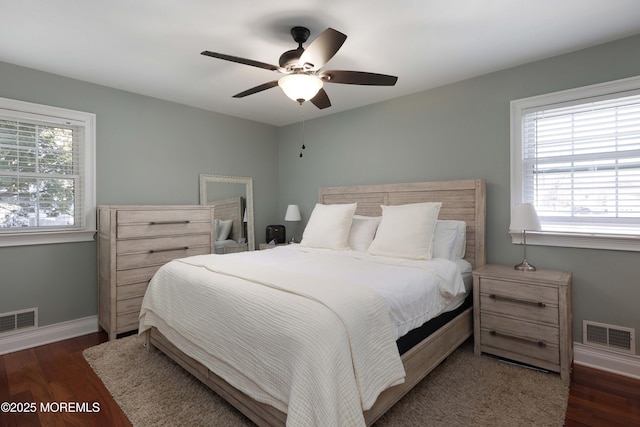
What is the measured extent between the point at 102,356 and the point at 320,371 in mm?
2266

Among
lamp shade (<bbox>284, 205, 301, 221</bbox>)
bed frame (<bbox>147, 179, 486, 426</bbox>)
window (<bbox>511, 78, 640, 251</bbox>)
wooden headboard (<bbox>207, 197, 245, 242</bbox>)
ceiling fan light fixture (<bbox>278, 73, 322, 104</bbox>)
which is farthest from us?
lamp shade (<bbox>284, 205, 301, 221</bbox>)

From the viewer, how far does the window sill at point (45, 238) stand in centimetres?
272

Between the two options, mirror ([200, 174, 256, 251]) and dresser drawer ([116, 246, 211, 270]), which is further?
mirror ([200, 174, 256, 251])

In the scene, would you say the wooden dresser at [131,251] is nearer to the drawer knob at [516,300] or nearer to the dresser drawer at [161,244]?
the dresser drawer at [161,244]

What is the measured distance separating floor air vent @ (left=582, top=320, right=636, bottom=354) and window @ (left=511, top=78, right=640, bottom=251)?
1.99ft

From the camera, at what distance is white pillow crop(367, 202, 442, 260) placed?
265cm

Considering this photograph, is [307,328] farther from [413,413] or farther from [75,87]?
[75,87]

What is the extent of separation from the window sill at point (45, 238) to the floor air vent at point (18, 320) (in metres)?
0.60

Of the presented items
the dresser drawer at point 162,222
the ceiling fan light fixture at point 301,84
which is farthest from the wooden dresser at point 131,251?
the ceiling fan light fixture at point 301,84

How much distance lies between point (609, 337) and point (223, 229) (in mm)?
3870

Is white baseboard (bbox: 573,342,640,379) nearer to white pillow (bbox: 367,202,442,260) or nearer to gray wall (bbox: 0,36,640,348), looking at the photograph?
gray wall (bbox: 0,36,640,348)

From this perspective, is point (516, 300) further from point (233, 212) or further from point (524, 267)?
point (233, 212)

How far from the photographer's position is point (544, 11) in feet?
6.55

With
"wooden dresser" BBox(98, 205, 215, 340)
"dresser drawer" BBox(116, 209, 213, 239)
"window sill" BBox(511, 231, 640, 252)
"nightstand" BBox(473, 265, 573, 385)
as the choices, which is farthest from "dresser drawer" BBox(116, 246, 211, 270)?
"window sill" BBox(511, 231, 640, 252)
